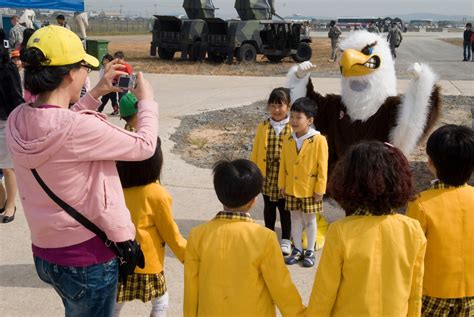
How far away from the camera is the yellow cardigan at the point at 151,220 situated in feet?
9.14

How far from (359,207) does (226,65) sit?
18458mm

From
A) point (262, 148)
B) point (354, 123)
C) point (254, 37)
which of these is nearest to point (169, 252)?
point (262, 148)

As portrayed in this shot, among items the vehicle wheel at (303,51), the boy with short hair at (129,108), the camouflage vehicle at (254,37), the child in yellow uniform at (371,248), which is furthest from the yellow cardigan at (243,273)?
the vehicle wheel at (303,51)

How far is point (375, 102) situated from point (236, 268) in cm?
273

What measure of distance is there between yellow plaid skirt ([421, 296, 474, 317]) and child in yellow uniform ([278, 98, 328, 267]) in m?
1.51

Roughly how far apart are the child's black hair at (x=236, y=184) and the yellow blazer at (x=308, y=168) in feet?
5.26

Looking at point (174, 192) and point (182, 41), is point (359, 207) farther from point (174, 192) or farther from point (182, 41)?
point (182, 41)

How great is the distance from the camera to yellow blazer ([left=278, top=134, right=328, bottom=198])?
3910mm

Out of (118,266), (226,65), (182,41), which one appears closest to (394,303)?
(118,266)

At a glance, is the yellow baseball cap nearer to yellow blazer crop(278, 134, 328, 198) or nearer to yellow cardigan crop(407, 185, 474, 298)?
yellow cardigan crop(407, 185, 474, 298)

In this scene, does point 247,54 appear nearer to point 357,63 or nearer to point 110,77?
point 357,63

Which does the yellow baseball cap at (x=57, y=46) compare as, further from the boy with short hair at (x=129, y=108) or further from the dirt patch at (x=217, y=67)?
the dirt patch at (x=217, y=67)

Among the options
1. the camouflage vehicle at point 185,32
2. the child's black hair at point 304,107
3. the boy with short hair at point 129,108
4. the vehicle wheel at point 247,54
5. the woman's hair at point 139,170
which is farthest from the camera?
the camouflage vehicle at point 185,32

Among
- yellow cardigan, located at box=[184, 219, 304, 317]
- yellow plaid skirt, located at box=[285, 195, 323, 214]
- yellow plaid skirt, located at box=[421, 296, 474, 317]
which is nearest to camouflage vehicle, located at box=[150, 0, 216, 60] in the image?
yellow plaid skirt, located at box=[285, 195, 323, 214]
